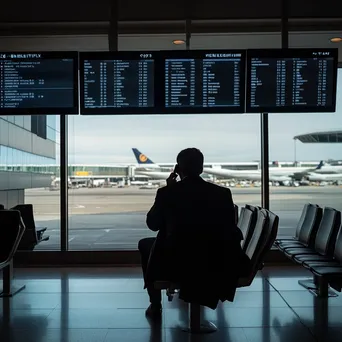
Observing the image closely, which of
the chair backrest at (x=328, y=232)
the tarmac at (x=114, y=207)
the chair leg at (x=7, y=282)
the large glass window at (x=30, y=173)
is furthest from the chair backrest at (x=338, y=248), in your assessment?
the large glass window at (x=30, y=173)

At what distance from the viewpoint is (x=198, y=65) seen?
444 centimetres

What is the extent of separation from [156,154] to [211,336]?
341cm

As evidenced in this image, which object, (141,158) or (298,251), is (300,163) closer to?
(298,251)

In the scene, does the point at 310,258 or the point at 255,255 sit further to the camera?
the point at 310,258

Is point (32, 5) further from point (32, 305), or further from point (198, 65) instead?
point (32, 305)

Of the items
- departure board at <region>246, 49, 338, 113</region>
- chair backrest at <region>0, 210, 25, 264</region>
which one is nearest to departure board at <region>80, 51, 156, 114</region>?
departure board at <region>246, 49, 338, 113</region>

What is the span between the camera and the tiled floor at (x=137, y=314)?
3246 millimetres

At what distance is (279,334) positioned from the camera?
10.7 feet

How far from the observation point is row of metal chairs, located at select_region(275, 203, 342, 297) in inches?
143

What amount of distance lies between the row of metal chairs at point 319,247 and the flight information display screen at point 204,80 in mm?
1375

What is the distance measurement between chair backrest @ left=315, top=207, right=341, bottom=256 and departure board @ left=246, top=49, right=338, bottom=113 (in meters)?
1.04

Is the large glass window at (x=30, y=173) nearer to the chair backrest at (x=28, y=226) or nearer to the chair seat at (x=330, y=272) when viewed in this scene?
the chair backrest at (x=28, y=226)

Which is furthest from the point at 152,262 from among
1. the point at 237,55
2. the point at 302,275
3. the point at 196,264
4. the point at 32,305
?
the point at 302,275

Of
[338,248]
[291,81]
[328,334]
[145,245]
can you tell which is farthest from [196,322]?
[291,81]
